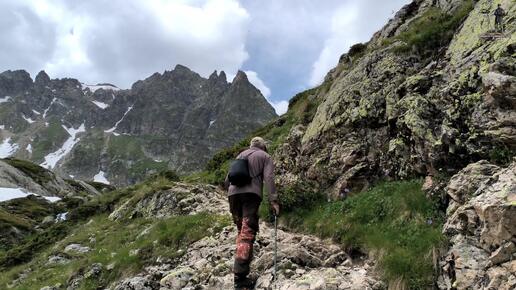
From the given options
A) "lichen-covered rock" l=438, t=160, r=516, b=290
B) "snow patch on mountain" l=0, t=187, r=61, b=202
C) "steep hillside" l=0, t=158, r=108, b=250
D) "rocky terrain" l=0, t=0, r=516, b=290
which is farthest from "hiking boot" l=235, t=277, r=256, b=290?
"snow patch on mountain" l=0, t=187, r=61, b=202

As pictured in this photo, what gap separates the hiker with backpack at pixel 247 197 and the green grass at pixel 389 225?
8.26ft

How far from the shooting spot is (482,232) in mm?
8906

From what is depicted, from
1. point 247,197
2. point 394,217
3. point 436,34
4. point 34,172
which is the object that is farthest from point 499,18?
point 34,172

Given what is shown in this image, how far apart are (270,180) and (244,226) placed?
1.29m

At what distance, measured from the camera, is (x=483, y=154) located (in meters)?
11.4

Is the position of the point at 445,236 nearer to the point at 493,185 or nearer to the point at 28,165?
the point at 493,185

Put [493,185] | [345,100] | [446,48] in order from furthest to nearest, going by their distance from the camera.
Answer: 1. [345,100]
2. [446,48]
3. [493,185]

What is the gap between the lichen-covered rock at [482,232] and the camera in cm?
827

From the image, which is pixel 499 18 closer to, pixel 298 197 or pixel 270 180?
pixel 298 197

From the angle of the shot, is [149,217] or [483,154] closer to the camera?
[483,154]

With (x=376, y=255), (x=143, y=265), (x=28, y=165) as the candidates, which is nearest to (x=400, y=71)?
(x=376, y=255)

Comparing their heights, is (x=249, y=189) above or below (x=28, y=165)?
below

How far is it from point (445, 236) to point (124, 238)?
14.8m

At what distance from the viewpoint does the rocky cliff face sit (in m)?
11.8
